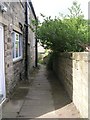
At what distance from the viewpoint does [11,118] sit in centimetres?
662

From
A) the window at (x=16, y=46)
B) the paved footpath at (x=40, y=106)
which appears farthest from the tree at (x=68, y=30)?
the paved footpath at (x=40, y=106)

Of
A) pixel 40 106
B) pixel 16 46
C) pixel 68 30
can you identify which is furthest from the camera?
pixel 16 46

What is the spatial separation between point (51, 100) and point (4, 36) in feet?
8.51

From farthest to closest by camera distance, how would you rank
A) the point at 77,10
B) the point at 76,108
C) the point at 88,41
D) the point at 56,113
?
the point at 77,10, the point at 88,41, the point at 76,108, the point at 56,113

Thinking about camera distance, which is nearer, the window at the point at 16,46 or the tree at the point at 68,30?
the tree at the point at 68,30

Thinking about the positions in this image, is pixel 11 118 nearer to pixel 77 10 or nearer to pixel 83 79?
pixel 83 79

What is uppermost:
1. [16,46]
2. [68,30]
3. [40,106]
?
[68,30]

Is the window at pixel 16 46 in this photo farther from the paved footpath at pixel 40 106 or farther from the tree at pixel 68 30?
the paved footpath at pixel 40 106

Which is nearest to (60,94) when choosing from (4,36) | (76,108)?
(76,108)

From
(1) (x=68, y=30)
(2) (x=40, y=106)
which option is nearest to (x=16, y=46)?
(1) (x=68, y=30)

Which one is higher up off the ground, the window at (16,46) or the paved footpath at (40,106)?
the window at (16,46)

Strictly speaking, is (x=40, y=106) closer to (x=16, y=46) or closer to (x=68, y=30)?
(x=68, y=30)

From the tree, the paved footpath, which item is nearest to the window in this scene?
the tree

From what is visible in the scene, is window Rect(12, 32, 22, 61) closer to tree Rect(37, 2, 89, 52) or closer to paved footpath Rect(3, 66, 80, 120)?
tree Rect(37, 2, 89, 52)
